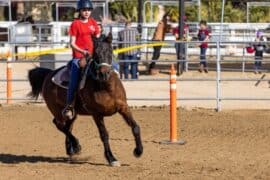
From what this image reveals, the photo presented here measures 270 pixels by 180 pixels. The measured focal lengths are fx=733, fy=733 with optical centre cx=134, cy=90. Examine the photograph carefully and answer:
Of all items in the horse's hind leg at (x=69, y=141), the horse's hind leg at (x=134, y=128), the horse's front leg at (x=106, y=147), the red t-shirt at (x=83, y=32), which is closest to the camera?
the horse's hind leg at (x=134, y=128)

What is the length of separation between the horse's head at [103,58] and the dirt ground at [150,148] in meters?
1.20

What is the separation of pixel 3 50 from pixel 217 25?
373 inches

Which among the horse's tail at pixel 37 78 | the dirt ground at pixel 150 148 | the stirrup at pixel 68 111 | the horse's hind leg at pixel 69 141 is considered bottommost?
the dirt ground at pixel 150 148

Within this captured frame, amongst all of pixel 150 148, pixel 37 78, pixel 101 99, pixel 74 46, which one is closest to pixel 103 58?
pixel 101 99

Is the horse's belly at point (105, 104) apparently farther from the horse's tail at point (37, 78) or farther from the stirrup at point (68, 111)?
the horse's tail at point (37, 78)

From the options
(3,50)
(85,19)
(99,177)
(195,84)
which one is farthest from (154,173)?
(3,50)

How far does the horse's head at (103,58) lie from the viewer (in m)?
8.84

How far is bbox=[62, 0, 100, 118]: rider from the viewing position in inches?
373

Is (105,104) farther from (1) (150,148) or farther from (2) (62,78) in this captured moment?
(1) (150,148)

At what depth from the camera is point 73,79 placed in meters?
9.67

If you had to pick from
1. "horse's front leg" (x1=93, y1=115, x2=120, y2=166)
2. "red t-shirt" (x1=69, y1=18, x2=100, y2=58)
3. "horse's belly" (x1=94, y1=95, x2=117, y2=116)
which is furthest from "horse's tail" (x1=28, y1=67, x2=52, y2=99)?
"horse's belly" (x1=94, y1=95, x2=117, y2=116)

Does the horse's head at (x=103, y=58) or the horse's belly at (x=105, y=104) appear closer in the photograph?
the horse's head at (x=103, y=58)

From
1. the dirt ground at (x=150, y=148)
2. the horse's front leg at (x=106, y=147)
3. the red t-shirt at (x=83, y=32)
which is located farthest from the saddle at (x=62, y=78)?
the dirt ground at (x=150, y=148)

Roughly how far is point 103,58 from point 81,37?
2.81ft
